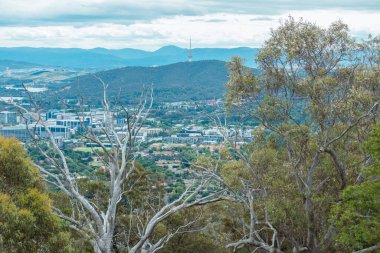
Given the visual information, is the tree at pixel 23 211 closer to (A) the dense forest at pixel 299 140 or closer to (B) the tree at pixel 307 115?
(A) the dense forest at pixel 299 140

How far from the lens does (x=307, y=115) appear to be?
12.3 meters

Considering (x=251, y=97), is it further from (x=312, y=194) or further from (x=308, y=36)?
(x=312, y=194)

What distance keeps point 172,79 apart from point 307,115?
367 feet

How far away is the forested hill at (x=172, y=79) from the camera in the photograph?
332 ft

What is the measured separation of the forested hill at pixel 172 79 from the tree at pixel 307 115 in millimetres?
81916

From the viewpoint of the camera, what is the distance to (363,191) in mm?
9180

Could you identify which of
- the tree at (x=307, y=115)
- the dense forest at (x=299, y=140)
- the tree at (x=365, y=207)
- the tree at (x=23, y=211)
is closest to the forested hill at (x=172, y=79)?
the dense forest at (x=299, y=140)

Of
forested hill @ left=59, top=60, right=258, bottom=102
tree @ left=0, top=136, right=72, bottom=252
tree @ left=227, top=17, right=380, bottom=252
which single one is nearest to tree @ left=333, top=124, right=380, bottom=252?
tree @ left=227, top=17, right=380, bottom=252

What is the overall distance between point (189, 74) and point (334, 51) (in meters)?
115

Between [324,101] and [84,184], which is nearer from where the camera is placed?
[324,101]

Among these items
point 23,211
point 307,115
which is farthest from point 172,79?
point 23,211

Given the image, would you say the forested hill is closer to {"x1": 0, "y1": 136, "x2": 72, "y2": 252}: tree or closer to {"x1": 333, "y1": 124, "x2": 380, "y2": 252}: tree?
{"x1": 333, "y1": 124, "x2": 380, "y2": 252}: tree

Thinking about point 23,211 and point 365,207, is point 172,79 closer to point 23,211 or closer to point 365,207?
point 365,207

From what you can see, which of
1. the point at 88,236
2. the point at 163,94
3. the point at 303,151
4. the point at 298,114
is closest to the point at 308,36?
the point at 298,114
